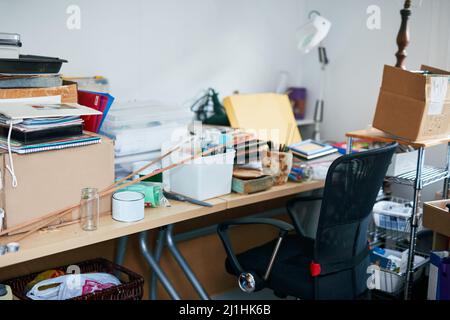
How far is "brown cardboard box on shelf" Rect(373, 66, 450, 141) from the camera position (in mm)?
2434

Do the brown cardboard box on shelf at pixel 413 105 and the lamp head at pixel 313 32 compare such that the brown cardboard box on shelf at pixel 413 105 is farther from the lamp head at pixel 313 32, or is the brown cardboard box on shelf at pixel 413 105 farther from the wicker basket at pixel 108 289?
the wicker basket at pixel 108 289

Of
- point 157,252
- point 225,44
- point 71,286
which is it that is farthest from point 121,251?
point 225,44

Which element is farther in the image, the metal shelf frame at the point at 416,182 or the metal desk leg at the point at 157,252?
the metal desk leg at the point at 157,252

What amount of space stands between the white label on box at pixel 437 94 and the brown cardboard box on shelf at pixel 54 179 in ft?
4.48

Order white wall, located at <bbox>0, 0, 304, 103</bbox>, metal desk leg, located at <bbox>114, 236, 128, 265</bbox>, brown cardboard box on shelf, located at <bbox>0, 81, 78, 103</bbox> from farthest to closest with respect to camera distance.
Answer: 1. metal desk leg, located at <bbox>114, 236, 128, 265</bbox>
2. white wall, located at <bbox>0, 0, 304, 103</bbox>
3. brown cardboard box on shelf, located at <bbox>0, 81, 78, 103</bbox>

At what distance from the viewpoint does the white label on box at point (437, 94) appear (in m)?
2.44

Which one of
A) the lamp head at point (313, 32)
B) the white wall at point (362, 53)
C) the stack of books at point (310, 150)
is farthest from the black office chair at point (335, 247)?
the lamp head at point (313, 32)

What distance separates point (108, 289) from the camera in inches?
85.1

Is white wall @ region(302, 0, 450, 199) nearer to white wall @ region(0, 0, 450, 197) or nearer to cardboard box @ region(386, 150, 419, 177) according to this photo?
white wall @ region(0, 0, 450, 197)

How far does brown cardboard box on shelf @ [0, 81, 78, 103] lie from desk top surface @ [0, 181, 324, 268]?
0.49m

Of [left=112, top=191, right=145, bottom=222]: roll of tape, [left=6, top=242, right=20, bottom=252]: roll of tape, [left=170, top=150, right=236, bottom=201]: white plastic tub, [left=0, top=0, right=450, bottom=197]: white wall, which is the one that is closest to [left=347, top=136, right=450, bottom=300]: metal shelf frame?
[left=0, top=0, right=450, bottom=197]: white wall

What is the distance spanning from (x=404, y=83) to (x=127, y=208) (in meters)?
1.32

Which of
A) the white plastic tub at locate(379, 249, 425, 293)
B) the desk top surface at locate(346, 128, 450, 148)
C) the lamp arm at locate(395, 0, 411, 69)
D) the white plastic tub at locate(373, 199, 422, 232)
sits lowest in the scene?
the white plastic tub at locate(379, 249, 425, 293)

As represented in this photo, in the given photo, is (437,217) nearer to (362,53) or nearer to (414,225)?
(414,225)
